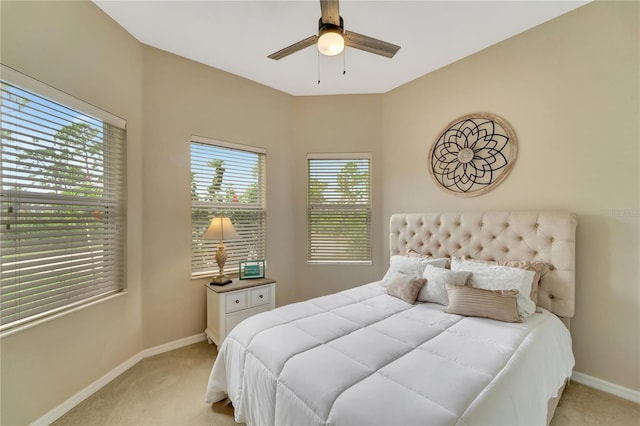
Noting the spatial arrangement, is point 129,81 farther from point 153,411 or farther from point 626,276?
point 626,276

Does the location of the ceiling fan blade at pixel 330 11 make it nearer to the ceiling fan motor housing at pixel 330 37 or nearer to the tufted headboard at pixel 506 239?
the ceiling fan motor housing at pixel 330 37

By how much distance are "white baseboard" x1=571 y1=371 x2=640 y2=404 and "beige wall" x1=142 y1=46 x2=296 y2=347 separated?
11.7ft

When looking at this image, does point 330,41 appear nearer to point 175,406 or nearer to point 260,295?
point 260,295

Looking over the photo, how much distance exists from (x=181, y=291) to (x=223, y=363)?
A: 4.25 feet

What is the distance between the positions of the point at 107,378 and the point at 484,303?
10.1 ft

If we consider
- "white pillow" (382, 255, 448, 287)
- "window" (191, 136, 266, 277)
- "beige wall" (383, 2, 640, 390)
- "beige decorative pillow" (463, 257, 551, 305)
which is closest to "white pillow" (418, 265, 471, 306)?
"white pillow" (382, 255, 448, 287)

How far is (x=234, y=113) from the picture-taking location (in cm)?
331

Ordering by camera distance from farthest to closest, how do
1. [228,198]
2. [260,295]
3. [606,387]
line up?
[228,198] → [260,295] → [606,387]

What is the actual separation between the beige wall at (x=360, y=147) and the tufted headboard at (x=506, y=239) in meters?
0.21

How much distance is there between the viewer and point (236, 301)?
2.80m

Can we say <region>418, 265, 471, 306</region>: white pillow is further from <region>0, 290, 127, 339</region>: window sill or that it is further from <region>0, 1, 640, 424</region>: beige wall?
<region>0, 290, 127, 339</region>: window sill

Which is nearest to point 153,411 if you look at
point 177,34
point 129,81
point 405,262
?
point 405,262

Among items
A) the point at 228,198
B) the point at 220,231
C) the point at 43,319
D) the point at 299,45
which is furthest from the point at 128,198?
the point at 299,45

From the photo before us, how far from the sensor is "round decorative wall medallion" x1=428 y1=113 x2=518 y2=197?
8.64ft
